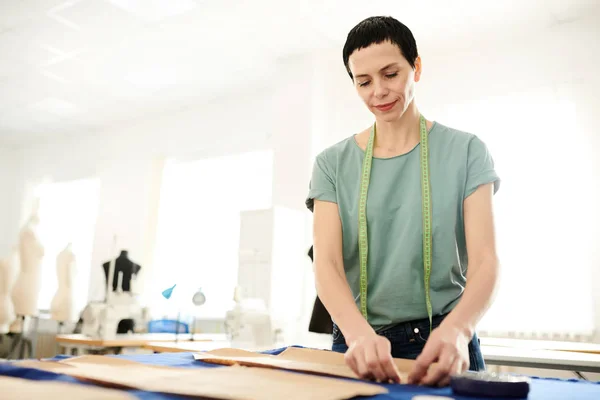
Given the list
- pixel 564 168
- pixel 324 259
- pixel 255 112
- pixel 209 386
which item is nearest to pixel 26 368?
pixel 209 386

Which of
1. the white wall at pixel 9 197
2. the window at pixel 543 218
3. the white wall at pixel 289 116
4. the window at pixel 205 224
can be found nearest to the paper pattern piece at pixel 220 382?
the window at pixel 543 218

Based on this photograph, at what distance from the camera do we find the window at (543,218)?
4.04 metres

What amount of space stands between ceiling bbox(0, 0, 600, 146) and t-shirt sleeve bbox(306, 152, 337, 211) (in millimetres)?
3384

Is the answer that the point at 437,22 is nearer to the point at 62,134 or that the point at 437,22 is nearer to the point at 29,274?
the point at 29,274

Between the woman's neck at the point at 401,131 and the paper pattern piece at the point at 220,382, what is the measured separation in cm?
65

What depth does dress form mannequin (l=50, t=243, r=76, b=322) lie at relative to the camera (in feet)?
13.0

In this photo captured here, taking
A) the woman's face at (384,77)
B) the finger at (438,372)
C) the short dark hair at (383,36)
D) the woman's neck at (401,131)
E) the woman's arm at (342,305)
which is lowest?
the finger at (438,372)

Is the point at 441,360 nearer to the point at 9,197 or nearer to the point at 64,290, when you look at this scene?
the point at 64,290

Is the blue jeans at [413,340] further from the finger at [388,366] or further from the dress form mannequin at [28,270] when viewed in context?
the dress form mannequin at [28,270]

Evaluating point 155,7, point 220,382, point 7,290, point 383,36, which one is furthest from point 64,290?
point 220,382

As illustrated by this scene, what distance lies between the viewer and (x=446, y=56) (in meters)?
5.07

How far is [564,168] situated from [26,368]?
14.1 feet

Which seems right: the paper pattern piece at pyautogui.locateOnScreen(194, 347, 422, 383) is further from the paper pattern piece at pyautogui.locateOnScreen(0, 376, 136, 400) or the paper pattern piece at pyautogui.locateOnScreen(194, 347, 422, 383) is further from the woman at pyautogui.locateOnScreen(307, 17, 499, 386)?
the paper pattern piece at pyautogui.locateOnScreen(0, 376, 136, 400)

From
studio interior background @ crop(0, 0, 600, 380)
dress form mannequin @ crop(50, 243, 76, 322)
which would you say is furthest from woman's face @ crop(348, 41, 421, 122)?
dress form mannequin @ crop(50, 243, 76, 322)
